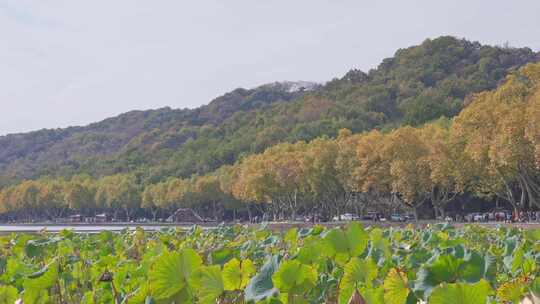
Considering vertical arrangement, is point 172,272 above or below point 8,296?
above

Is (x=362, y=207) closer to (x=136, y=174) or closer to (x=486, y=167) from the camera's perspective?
(x=486, y=167)

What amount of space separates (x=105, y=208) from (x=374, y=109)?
39983 millimetres

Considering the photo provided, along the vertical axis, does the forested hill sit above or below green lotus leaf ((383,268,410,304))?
above

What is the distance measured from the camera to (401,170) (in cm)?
4512

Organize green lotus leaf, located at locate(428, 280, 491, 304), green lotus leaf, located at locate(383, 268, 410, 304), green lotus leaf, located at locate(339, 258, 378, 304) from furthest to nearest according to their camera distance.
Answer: green lotus leaf, located at locate(339, 258, 378, 304) → green lotus leaf, located at locate(383, 268, 410, 304) → green lotus leaf, located at locate(428, 280, 491, 304)

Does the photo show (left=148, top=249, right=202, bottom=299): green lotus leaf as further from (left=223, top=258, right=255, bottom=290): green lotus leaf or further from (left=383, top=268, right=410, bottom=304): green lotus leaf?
(left=383, top=268, right=410, bottom=304): green lotus leaf

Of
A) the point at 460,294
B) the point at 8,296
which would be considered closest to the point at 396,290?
the point at 460,294

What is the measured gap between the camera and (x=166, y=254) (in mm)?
3506

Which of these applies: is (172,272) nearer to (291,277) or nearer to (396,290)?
(291,277)

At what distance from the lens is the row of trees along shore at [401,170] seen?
3597cm

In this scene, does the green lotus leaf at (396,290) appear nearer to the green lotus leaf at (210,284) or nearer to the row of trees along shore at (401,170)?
the green lotus leaf at (210,284)

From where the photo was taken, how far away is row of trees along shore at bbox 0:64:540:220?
36.0 m

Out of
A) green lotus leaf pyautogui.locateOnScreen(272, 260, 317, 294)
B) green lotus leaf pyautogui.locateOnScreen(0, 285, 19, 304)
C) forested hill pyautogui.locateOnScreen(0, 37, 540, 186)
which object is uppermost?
forested hill pyautogui.locateOnScreen(0, 37, 540, 186)

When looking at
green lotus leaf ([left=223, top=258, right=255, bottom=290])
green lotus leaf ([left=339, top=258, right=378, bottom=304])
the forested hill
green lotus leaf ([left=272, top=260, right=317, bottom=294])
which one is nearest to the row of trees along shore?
the forested hill
